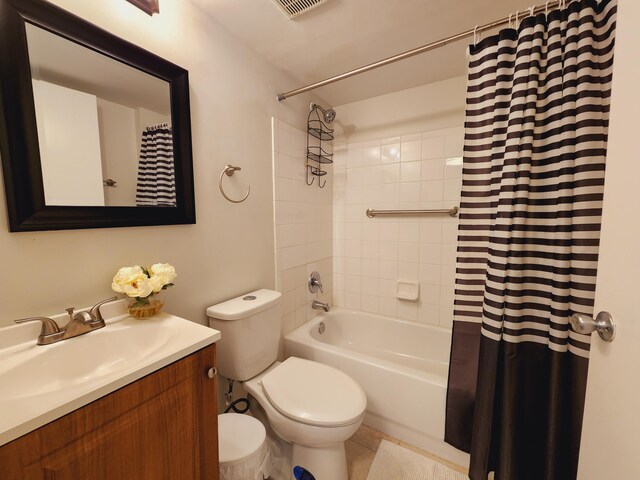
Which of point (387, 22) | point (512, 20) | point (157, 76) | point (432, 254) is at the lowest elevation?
point (432, 254)

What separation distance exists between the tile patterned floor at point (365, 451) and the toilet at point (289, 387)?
0.19 metres

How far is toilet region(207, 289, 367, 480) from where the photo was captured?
107 cm

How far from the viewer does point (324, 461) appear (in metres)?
1.16

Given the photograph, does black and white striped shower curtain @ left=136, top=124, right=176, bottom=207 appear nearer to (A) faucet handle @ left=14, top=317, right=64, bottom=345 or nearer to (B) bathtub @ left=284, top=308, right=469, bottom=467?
(A) faucet handle @ left=14, top=317, right=64, bottom=345

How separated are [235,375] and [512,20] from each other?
1.91m

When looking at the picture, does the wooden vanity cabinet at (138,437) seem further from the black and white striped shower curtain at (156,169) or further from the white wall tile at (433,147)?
the white wall tile at (433,147)

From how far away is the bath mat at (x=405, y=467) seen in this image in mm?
1305

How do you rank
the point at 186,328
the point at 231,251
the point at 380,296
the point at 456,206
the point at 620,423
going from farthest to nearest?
the point at 380,296, the point at 456,206, the point at 231,251, the point at 186,328, the point at 620,423

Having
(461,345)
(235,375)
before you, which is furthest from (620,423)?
(235,375)

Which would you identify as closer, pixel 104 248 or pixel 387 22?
pixel 104 248

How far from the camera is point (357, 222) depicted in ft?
7.47

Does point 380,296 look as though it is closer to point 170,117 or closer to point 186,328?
point 186,328

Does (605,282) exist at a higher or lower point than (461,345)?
higher

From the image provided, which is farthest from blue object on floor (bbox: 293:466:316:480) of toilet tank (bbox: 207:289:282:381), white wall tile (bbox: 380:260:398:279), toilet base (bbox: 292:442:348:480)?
white wall tile (bbox: 380:260:398:279)
